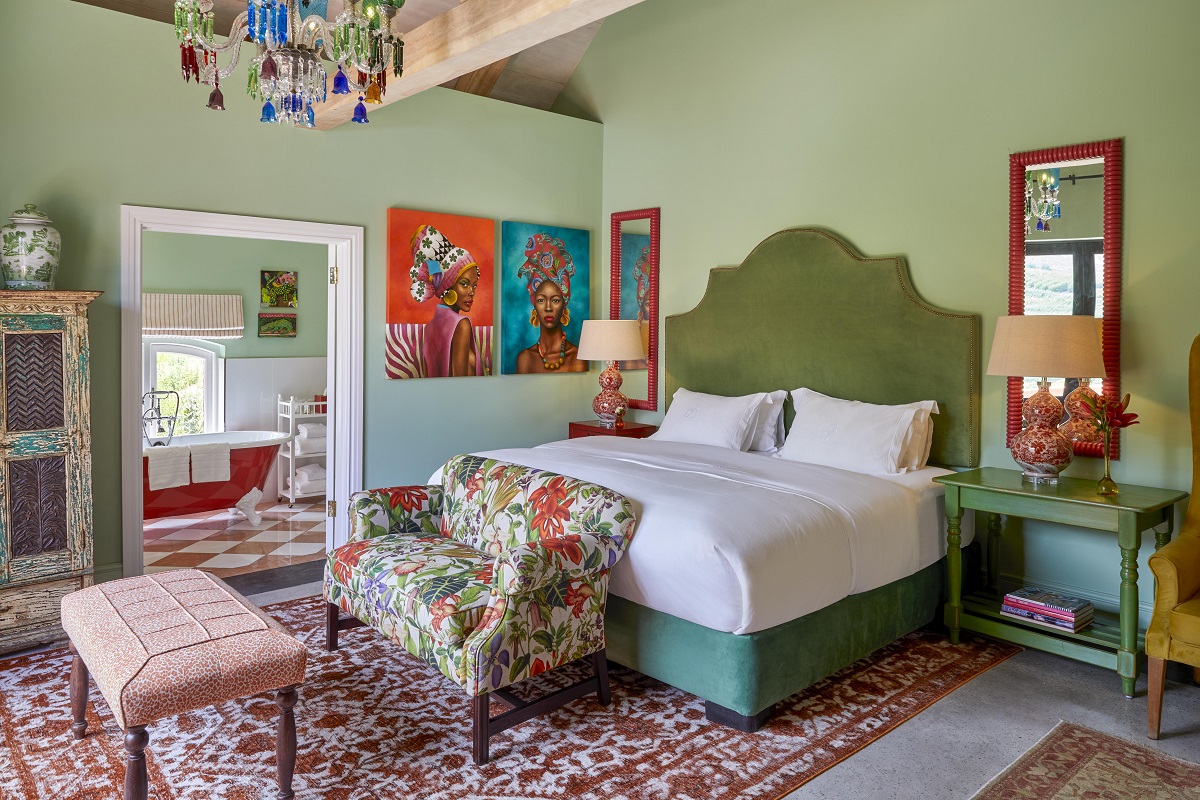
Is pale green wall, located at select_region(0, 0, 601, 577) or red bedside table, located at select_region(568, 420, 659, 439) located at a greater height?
pale green wall, located at select_region(0, 0, 601, 577)

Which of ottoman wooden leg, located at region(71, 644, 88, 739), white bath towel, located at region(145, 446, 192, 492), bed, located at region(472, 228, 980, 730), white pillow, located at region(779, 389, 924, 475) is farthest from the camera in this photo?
white bath towel, located at region(145, 446, 192, 492)

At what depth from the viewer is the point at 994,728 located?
2.86m

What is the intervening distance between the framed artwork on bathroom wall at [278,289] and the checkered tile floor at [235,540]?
5.83 feet

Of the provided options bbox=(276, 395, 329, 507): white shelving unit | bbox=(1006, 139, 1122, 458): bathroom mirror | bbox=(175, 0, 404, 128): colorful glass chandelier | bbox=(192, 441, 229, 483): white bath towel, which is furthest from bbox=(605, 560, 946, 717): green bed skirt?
bbox=(276, 395, 329, 507): white shelving unit

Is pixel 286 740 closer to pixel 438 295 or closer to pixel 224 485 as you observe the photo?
pixel 438 295

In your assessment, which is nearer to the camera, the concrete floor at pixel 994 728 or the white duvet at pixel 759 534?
the concrete floor at pixel 994 728

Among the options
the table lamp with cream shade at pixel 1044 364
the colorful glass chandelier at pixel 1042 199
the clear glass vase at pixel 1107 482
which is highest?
the colorful glass chandelier at pixel 1042 199

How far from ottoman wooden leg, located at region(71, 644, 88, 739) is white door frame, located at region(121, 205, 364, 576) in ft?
4.67

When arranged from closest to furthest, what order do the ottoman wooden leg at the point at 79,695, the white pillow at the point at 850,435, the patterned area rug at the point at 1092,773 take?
1. the patterned area rug at the point at 1092,773
2. the ottoman wooden leg at the point at 79,695
3. the white pillow at the point at 850,435

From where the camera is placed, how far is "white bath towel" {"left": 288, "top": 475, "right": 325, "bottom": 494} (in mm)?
6531

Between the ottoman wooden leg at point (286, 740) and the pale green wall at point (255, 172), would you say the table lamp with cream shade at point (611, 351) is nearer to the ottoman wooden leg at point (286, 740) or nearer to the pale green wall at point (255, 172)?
the pale green wall at point (255, 172)

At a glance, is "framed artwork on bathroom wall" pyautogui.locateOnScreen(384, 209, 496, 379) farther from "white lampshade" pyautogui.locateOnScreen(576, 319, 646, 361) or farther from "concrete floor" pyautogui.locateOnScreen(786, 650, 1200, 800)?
"concrete floor" pyautogui.locateOnScreen(786, 650, 1200, 800)

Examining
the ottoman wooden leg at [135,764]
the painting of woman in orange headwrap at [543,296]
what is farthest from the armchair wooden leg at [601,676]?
the painting of woman in orange headwrap at [543,296]

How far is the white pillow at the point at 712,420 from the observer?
4562mm
